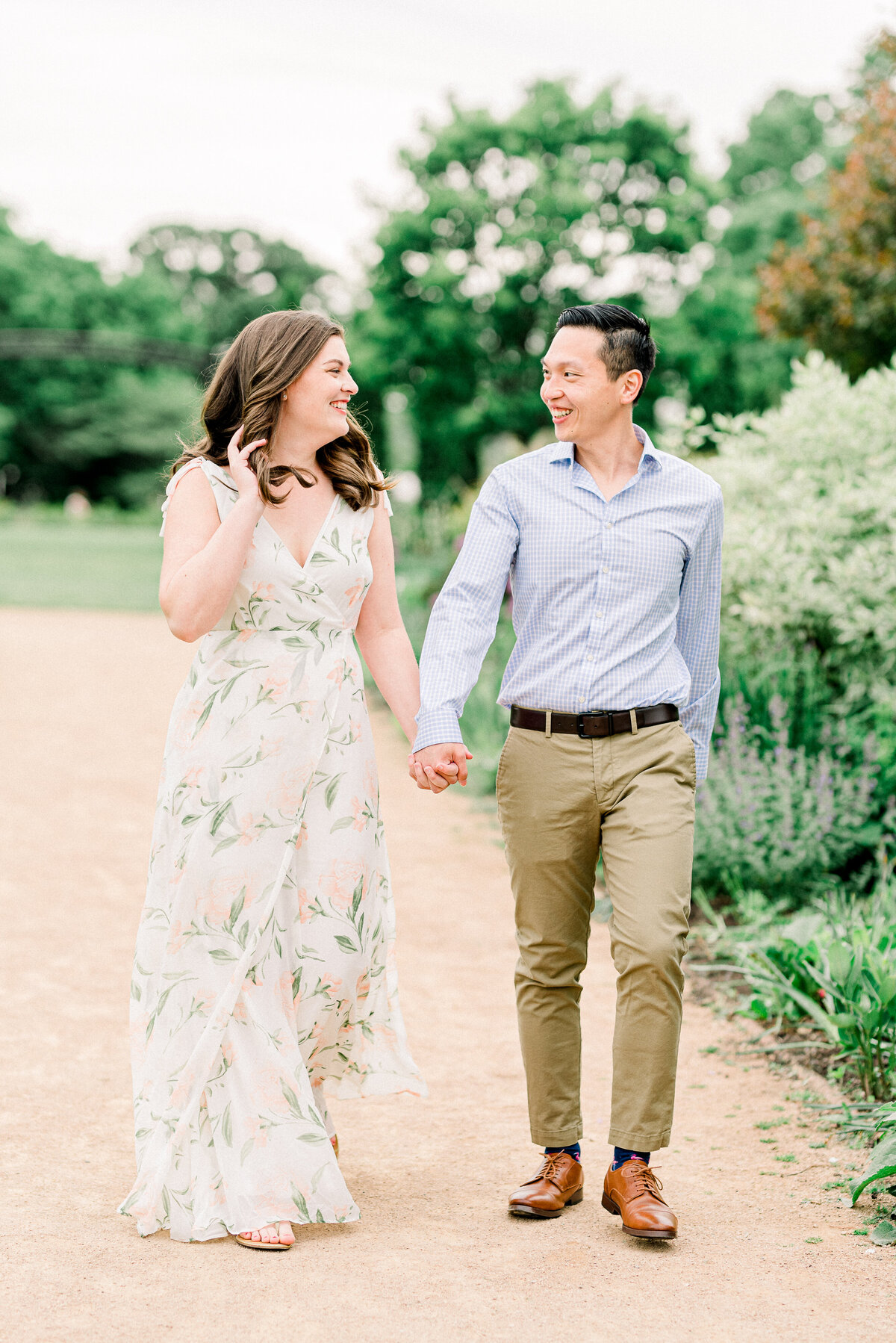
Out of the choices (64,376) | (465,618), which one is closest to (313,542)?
(465,618)

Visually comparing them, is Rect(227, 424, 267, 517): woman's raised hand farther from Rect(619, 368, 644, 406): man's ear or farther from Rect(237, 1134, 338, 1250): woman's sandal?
Rect(237, 1134, 338, 1250): woman's sandal

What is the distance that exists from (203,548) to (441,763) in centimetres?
71

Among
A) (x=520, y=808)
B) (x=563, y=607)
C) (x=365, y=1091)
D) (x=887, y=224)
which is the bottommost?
(x=365, y=1091)

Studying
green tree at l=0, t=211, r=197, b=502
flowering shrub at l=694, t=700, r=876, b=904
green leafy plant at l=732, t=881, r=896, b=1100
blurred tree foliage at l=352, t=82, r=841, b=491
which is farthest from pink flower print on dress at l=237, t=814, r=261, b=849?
green tree at l=0, t=211, r=197, b=502

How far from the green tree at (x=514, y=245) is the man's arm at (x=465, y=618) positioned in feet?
84.0

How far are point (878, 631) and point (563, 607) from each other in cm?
359

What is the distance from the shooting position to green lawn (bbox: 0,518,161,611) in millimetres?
23656

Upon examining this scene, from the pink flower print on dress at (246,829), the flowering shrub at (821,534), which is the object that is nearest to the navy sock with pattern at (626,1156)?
the pink flower print on dress at (246,829)

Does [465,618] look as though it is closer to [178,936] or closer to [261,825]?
[261,825]

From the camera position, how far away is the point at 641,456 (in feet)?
10.9

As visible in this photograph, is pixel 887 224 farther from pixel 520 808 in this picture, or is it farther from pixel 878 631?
pixel 520 808

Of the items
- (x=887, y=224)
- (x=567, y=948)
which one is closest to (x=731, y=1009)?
(x=567, y=948)

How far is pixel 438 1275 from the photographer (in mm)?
2889

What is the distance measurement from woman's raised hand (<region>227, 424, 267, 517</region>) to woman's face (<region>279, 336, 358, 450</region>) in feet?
0.34
